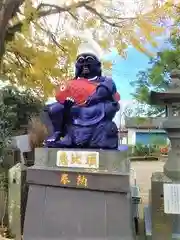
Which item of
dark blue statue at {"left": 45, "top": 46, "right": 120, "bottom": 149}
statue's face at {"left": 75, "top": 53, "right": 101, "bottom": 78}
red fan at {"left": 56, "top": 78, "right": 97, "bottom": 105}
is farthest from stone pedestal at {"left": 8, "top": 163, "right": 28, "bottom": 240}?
statue's face at {"left": 75, "top": 53, "right": 101, "bottom": 78}

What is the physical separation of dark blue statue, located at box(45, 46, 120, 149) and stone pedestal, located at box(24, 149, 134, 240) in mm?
225

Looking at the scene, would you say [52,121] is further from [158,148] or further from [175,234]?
[158,148]

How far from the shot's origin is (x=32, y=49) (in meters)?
7.15

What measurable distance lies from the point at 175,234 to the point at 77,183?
1742 millimetres

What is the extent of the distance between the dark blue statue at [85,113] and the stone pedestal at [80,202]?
0.74 feet

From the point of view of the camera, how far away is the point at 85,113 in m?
4.04

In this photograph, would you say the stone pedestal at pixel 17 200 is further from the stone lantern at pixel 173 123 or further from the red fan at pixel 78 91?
the stone lantern at pixel 173 123

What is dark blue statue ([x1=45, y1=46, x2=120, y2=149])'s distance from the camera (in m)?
3.94

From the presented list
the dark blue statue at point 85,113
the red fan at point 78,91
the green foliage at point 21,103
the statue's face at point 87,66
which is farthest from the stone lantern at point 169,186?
the green foliage at point 21,103

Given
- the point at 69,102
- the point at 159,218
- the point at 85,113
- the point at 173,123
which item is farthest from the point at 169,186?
the point at 69,102

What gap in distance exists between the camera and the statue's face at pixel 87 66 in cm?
419

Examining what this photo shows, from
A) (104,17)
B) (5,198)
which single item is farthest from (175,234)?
(104,17)

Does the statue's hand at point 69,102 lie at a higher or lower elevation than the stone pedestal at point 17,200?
higher

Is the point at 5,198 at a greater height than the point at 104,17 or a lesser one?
lesser
